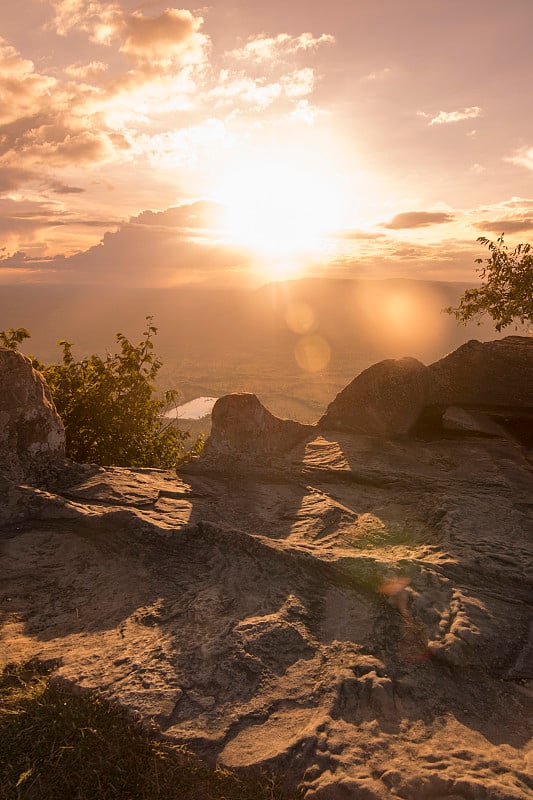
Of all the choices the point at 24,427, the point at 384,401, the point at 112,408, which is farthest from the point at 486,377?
the point at 112,408

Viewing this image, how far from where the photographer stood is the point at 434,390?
64.1ft

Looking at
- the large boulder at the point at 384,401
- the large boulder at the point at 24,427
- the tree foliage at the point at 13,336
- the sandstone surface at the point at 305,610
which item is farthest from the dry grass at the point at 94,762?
the tree foliage at the point at 13,336

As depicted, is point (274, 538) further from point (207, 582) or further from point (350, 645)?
point (350, 645)

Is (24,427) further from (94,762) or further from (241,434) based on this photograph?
(94,762)

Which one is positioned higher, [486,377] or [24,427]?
[486,377]

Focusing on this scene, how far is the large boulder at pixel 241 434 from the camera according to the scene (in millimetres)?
16156

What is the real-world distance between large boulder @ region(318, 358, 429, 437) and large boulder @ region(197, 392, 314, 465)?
9.17 feet

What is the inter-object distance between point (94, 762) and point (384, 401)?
13996 mm

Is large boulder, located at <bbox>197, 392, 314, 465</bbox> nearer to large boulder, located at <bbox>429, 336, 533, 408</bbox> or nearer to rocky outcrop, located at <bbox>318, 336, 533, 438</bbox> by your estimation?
rocky outcrop, located at <bbox>318, 336, 533, 438</bbox>

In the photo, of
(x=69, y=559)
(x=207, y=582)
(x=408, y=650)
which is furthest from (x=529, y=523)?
(x=69, y=559)

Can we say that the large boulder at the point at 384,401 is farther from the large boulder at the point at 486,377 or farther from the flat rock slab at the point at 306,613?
the flat rock slab at the point at 306,613

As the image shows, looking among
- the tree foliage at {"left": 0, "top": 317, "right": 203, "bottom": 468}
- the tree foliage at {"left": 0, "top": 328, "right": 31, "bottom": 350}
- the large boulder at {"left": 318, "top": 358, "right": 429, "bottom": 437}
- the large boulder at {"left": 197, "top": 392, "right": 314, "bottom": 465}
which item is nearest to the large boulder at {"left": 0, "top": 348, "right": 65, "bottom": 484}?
the large boulder at {"left": 197, "top": 392, "right": 314, "bottom": 465}

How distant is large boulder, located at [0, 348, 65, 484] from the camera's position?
44.8 feet

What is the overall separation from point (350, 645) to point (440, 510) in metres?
5.39
